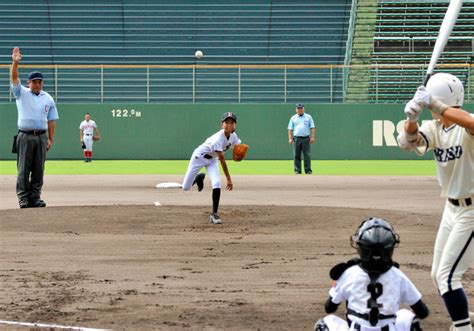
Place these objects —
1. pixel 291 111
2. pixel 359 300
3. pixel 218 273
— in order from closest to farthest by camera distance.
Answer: pixel 359 300 → pixel 218 273 → pixel 291 111

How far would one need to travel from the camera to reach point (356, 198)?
1986cm

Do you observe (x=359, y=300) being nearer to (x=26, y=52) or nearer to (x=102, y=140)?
(x=102, y=140)

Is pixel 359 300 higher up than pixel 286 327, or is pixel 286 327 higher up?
pixel 359 300

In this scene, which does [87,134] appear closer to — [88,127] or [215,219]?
[88,127]

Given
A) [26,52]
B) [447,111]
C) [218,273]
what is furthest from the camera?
[26,52]

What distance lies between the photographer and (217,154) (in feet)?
50.8

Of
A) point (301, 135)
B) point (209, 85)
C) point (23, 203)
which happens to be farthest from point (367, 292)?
point (209, 85)

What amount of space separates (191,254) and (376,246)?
688cm

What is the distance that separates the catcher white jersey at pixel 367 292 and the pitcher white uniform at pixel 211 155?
9642 mm

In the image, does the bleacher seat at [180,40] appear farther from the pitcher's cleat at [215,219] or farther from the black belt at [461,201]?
the black belt at [461,201]

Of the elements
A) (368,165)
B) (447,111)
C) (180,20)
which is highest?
(180,20)

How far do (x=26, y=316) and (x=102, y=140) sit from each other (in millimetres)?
31052

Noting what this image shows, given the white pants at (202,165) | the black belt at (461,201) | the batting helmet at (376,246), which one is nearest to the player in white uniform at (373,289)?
the batting helmet at (376,246)

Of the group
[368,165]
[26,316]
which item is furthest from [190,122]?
[26,316]
